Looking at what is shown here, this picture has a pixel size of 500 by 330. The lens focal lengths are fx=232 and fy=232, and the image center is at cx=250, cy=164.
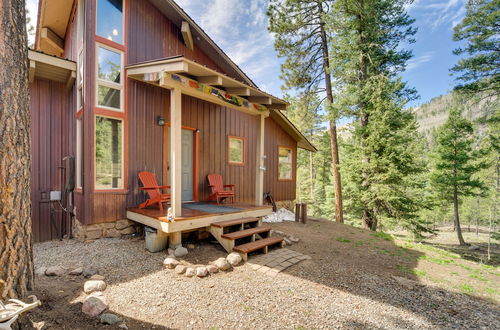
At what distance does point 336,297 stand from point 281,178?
6659mm

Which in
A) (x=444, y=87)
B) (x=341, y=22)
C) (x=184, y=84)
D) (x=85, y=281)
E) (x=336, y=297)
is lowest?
(x=336, y=297)

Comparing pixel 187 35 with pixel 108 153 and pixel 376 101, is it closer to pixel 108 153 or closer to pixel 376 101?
pixel 108 153

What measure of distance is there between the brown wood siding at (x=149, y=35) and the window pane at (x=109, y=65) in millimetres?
242

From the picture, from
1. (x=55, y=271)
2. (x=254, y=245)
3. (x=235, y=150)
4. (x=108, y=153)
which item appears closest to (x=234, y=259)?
(x=254, y=245)

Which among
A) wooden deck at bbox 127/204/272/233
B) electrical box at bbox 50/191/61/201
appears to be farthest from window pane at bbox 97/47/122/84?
electrical box at bbox 50/191/61/201

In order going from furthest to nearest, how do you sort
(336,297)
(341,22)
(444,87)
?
1. (444,87)
2. (341,22)
3. (336,297)

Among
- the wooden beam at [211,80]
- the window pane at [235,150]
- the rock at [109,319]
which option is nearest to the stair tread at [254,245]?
the rock at [109,319]

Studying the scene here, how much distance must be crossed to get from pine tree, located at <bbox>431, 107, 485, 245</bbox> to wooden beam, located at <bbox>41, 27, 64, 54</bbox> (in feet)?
53.5

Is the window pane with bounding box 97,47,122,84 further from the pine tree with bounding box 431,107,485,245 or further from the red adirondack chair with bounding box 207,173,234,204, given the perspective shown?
the pine tree with bounding box 431,107,485,245

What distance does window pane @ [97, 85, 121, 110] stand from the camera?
15.1 ft

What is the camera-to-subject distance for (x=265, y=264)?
3.78 meters

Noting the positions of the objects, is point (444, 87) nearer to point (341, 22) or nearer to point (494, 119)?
point (494, 119)

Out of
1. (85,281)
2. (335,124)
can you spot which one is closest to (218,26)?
(335,124)

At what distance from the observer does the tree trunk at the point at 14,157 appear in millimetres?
1719
